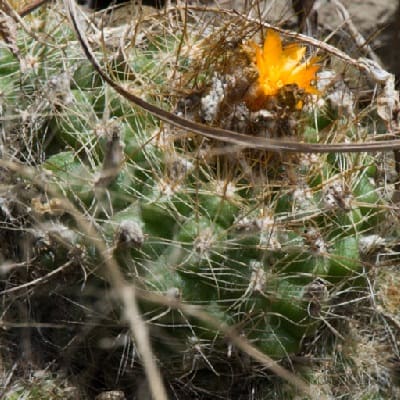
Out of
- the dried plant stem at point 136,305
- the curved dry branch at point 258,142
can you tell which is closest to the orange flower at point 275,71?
the curved dry branch at point 258,142

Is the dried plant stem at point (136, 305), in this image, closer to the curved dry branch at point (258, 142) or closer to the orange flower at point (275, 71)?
the curved dry branch at point (258, 142)

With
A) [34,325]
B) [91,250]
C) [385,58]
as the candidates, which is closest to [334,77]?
[91,250]

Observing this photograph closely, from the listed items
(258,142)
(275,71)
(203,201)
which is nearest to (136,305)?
(203,201)

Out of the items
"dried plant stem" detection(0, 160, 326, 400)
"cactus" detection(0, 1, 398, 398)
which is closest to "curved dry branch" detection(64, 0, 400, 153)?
"cactus" detection(0, 1, 398, 398)

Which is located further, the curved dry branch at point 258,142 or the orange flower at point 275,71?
the orange flower at point 275,71

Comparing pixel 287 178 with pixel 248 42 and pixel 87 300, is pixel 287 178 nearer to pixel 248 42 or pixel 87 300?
pixel 248 42

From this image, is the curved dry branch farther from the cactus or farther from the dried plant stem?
the dried plant stem

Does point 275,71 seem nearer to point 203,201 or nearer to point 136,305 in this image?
point 203,201
